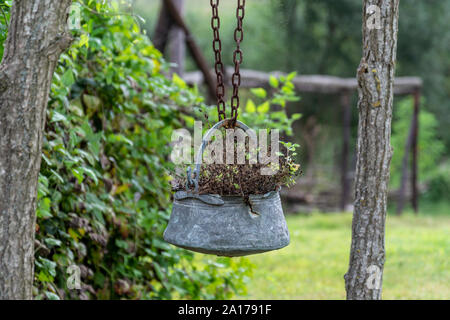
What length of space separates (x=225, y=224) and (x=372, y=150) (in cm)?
105

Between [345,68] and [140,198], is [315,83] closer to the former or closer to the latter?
[345,68]

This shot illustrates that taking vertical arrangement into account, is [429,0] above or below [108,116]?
above

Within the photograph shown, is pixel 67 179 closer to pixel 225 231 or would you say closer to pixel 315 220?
pixel 225 231

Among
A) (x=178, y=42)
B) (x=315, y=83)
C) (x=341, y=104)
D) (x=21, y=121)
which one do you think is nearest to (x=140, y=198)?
(x=21, y=121)

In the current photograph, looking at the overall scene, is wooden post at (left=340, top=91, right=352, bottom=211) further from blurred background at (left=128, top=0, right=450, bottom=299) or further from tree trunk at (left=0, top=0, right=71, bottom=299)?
tree trunk at (left=0, top=0, right=71, bottom=299)

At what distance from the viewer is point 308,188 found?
12703 mm

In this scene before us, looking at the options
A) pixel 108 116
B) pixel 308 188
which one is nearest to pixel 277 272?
pixel 108 116

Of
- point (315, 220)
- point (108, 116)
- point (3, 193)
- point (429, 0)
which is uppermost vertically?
point (429, 0)

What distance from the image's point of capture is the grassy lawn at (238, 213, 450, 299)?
15.5ft

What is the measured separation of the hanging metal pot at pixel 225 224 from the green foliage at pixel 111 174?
2.23ft

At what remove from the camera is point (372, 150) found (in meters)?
2.76

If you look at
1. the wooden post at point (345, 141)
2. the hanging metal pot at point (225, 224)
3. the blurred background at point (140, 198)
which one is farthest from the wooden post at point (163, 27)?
the wooden post at point (345, 141)

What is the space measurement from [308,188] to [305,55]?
4.28 metres
